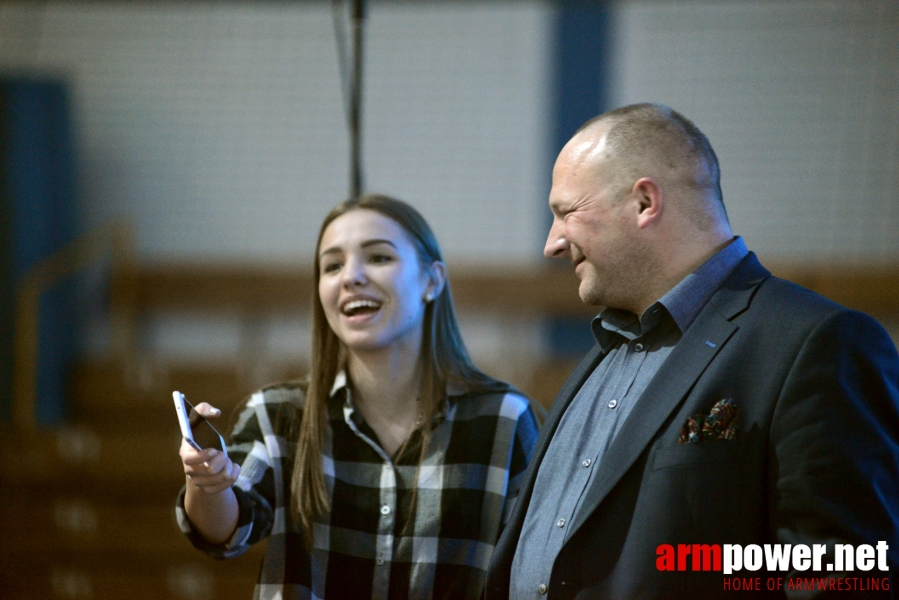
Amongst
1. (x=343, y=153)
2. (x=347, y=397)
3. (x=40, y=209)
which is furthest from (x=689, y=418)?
(x=40, y=209)

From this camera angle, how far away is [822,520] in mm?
1251

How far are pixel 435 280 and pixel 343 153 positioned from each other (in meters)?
4.48

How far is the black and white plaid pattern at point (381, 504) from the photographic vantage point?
6.16 ft

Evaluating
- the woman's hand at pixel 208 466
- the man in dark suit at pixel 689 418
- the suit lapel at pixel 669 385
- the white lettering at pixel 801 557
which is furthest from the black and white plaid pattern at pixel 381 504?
the white lettering at pixel 801 557

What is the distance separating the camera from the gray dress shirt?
1528mm

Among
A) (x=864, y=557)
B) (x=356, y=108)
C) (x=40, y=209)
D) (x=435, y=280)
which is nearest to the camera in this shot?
(x=864, y=557)

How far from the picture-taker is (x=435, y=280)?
2174 mm

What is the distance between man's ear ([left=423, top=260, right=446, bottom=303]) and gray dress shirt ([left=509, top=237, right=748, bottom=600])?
0.60 metres

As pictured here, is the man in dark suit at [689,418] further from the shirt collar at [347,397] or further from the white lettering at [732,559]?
the shirt collar at [347,397]

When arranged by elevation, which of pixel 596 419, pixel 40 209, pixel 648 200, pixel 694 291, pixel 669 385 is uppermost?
pixel 648 200

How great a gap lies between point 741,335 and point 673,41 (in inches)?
208

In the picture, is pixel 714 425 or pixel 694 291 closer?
pixel 714 425

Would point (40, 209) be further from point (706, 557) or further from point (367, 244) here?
point (706, 557)

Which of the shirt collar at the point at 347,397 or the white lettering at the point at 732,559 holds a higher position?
the white lettering at the point at 732,559
